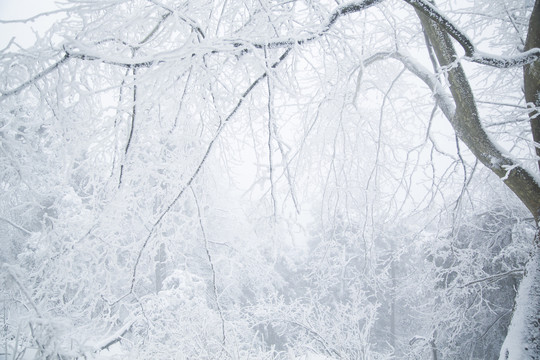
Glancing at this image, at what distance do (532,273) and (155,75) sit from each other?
2660 mm

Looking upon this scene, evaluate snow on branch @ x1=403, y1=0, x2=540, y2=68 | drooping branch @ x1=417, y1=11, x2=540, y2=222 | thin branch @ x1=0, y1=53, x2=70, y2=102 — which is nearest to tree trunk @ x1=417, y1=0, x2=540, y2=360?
drooping branch @ x1=417, y1=11, x2=540, y2=222

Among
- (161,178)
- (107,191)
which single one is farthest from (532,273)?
(107,191)

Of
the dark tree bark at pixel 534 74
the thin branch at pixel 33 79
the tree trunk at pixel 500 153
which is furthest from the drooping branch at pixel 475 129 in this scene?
the thin branch at pixel 33 79

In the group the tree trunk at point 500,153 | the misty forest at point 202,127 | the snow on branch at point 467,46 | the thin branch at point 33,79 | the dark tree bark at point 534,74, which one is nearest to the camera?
the thin branch at point 33,79

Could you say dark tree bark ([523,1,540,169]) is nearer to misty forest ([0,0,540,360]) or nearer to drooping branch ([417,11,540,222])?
misty forest ([0,0,540,360])

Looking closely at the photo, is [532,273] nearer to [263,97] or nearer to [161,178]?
[263,97]

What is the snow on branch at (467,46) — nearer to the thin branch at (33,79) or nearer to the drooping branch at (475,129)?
the drooping branch at (475,129)

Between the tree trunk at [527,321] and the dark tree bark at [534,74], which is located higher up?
the dark tree bark at [534,74]

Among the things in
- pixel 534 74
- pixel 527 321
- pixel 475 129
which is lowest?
pixel 527 321

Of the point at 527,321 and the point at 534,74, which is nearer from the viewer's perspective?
the point at 527,321

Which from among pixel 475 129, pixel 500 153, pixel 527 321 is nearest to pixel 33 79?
pixel 475 129

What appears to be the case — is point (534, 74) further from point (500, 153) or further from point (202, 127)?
point (202, 127)

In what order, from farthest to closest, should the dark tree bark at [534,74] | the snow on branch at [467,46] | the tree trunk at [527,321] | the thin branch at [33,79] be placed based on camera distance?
the dark tree bark at [534,74], the tree trunk at [527,321], the snow on branch at [467,46], the thin branch at [33,79]

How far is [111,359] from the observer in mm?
3354
